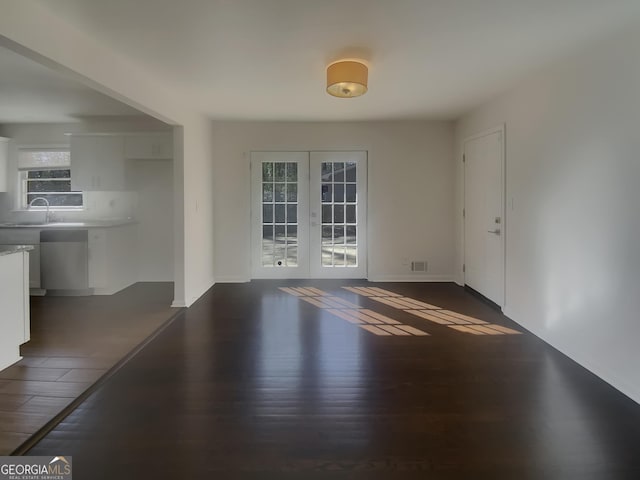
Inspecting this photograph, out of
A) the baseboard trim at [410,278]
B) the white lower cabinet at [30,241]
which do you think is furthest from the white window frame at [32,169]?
the baseboard trim at [410,278]

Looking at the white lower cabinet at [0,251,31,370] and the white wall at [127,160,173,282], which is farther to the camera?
the white wall at [127,160,173,282]

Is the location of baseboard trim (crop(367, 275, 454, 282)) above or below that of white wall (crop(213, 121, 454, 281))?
below

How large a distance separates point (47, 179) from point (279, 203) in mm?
3534

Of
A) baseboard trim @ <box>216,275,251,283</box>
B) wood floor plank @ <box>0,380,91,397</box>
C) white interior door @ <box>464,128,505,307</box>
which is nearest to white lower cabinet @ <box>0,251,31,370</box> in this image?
wood floor plank @ <box>0,380,91,397</box>

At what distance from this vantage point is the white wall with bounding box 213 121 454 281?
594 centimetres

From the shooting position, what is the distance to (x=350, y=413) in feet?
7.63

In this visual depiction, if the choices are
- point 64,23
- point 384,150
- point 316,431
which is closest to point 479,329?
point 316,431

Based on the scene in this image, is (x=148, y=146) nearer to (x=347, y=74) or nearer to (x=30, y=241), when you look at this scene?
(x=30, y=241)

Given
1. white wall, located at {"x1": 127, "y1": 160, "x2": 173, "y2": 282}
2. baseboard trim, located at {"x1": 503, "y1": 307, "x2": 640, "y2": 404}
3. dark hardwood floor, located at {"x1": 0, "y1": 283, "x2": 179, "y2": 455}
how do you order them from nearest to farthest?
dark hardwood floor, located at {"x1": 0, "y1": 283, "x2": 179, "y2": 455} < baseboard trim, located at {"x1": 503, "y1": 307, "x2": 640, "y2": 404} < white wall, located at {"x1": 127, "y1": 160, "x2": 173, "y2": 282}

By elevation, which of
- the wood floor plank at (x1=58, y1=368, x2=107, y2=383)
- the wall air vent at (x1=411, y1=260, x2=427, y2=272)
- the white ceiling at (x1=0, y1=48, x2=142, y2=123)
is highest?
the white ceiling at (x1=0, y1=48, x2=142, y2=123)

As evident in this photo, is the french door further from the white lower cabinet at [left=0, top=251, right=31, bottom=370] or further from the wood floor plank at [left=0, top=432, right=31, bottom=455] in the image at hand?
the wood floor plank at [left=0, top=432, right=31, bottom=455]

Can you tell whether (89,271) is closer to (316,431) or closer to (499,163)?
(316,431)

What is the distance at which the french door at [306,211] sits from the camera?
603 cm

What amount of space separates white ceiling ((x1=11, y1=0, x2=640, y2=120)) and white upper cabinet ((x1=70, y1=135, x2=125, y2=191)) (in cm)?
199
